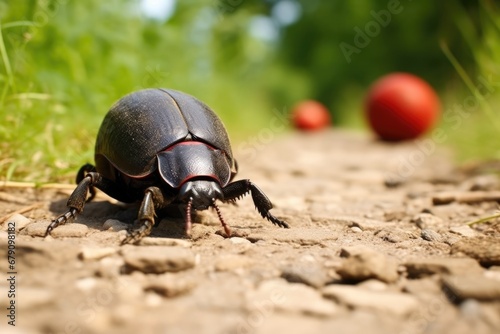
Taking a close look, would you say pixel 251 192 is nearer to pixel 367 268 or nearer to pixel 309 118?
pixel 367 268

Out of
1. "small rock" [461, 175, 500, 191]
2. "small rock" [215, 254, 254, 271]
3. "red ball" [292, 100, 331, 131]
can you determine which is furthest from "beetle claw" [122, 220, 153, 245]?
"red ball" [292, 100, 331, 131]

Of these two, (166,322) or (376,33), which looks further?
(376,33)

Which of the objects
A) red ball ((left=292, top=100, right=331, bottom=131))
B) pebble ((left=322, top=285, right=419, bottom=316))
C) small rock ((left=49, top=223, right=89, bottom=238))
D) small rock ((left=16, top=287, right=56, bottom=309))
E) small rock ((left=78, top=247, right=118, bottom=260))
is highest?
red ball ((left=292, top=100, right=331, bottom=131))

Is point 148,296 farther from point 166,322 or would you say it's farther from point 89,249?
point 89,249

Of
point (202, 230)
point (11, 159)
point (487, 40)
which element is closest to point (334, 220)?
point (202, 230)

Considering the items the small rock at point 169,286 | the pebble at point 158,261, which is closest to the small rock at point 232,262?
the pebble at point 158,261

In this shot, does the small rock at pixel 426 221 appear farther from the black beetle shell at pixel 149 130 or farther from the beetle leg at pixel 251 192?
the black beetle shell at pixel 149 130

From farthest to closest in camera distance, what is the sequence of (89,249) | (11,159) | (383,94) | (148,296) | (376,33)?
(376,33) → (383,94) → (11,159) → (89,249) → (148,296)

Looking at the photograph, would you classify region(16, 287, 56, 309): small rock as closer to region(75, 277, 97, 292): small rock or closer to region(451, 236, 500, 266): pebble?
region(75, 277, 97, 292): small rock
